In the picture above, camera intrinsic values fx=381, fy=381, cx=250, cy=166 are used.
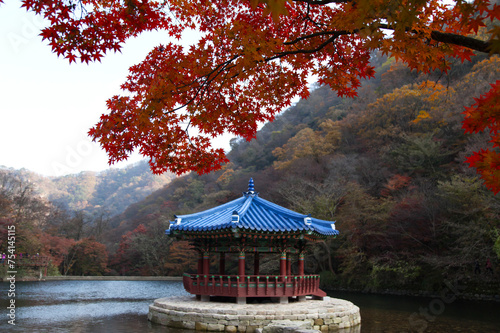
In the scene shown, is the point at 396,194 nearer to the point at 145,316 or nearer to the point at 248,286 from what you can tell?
the point at 248,286

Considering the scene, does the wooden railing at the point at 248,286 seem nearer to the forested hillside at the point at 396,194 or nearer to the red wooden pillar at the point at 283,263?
the red wooden pillar at the point at 283,263

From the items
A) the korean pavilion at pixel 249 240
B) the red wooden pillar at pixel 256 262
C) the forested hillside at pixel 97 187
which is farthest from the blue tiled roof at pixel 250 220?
the forested hillside at pixel 97 187

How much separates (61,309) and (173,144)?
997cm

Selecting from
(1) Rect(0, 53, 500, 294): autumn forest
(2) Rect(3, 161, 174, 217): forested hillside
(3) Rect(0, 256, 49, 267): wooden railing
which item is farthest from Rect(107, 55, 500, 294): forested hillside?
(2) Rect(3, 161, 174, 217): forested hillside

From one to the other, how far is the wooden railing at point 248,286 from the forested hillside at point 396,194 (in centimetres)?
580

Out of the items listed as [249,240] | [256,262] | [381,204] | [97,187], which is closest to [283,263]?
[249,240]

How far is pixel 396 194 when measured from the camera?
22.5 meters

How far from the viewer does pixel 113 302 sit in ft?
50.4

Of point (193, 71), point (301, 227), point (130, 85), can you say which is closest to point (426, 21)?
point (193, 71)

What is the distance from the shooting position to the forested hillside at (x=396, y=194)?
1638 centimetres

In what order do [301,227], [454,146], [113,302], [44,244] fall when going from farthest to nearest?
[44,244]
[454,146]
[113,302]
[301,227]

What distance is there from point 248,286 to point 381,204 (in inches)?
494

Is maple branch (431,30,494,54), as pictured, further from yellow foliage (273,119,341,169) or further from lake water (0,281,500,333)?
yellow foliage (273,119,341,169)

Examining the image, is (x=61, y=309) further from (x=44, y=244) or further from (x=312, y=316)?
(x=44, y=244)
